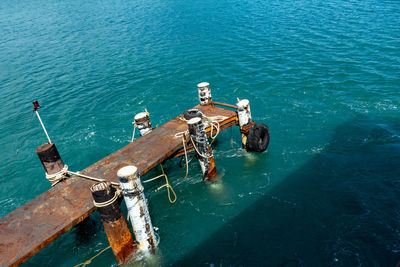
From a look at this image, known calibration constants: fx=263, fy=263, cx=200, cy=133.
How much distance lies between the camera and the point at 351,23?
1147 inches

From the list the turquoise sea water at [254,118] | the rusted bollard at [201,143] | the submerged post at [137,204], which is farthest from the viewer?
the rusted bollard at [201,143]

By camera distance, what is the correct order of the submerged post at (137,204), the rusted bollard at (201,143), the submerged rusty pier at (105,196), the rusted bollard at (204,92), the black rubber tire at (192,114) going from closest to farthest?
the submerged rusty pier at (105,196), the submerged post at (137,204), the rusted bollard at (201,143), the black rubber tire at (192,114), the rusted bollard at (204,92)

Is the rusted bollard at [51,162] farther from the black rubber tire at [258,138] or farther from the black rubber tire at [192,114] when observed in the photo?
the black rubber tire at [258,138]

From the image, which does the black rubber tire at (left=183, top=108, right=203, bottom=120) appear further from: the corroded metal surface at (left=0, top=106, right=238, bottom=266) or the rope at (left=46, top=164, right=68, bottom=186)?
the rope at (left=46, top=164, right=68, bottom=186)

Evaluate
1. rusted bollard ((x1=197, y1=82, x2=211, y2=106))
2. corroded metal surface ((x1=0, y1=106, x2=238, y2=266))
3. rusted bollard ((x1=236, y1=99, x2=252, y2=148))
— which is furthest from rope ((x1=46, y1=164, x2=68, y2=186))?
rusted bollard ((x1=236, y1=99, x2=252, y2=148))

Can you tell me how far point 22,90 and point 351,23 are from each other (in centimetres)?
3416

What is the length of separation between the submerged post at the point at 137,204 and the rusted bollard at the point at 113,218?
1.03 feet

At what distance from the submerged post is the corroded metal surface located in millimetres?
1266

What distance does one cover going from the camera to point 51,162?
9.50 metres

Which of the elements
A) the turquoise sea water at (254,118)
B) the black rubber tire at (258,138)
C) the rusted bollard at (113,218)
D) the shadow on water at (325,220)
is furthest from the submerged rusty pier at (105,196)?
the shadow on water at (325,220)

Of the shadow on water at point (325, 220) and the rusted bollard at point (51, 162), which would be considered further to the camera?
the rusted bollard at point (51, 162)

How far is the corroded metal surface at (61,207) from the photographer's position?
7.14 metres

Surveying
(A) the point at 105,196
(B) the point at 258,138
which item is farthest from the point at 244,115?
(A) the point at 105,196

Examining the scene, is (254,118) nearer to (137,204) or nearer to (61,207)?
(137,204)
